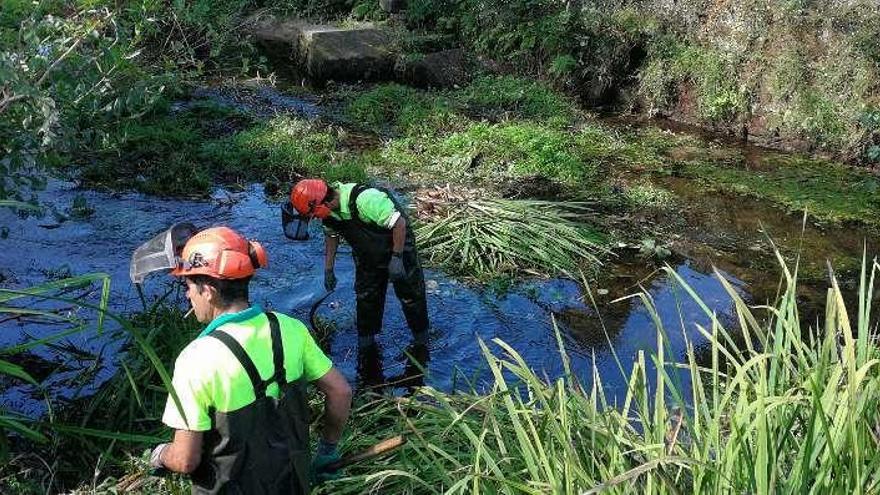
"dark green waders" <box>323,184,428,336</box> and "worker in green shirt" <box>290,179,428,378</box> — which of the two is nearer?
"worker in green shirt" <box>290,179,428,378</box>

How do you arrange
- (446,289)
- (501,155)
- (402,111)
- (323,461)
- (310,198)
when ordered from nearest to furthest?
(323,461), (310,198), (446,289), (501,155), (402,111)

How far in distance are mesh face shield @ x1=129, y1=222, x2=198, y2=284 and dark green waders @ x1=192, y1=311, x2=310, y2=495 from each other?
369 mm


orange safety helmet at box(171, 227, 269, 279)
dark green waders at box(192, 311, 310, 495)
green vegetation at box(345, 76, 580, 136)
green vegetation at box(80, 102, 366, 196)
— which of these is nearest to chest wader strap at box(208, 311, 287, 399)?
dark green waders at box(192, 311, 310, 495)

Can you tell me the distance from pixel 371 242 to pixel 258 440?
3.08m

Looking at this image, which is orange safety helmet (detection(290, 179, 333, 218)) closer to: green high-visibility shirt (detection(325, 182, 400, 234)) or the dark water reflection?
green high-visibility shirt (detection(325, 182, 400, 234))

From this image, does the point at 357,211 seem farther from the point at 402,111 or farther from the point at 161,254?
the point at 402,111

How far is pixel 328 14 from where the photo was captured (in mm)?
16328

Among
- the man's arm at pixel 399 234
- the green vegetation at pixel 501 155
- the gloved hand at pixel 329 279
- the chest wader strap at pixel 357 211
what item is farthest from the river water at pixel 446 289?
the green vegetation at pixel 501 155

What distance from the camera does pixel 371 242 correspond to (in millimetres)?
5812

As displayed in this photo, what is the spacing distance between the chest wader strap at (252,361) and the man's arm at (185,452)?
0.83 ft

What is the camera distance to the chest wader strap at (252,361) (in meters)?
2.69

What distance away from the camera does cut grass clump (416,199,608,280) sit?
7.56 metres

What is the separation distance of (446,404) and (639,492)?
0.98 m

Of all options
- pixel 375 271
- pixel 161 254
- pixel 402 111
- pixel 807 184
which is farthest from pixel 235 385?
pixel 402 111
